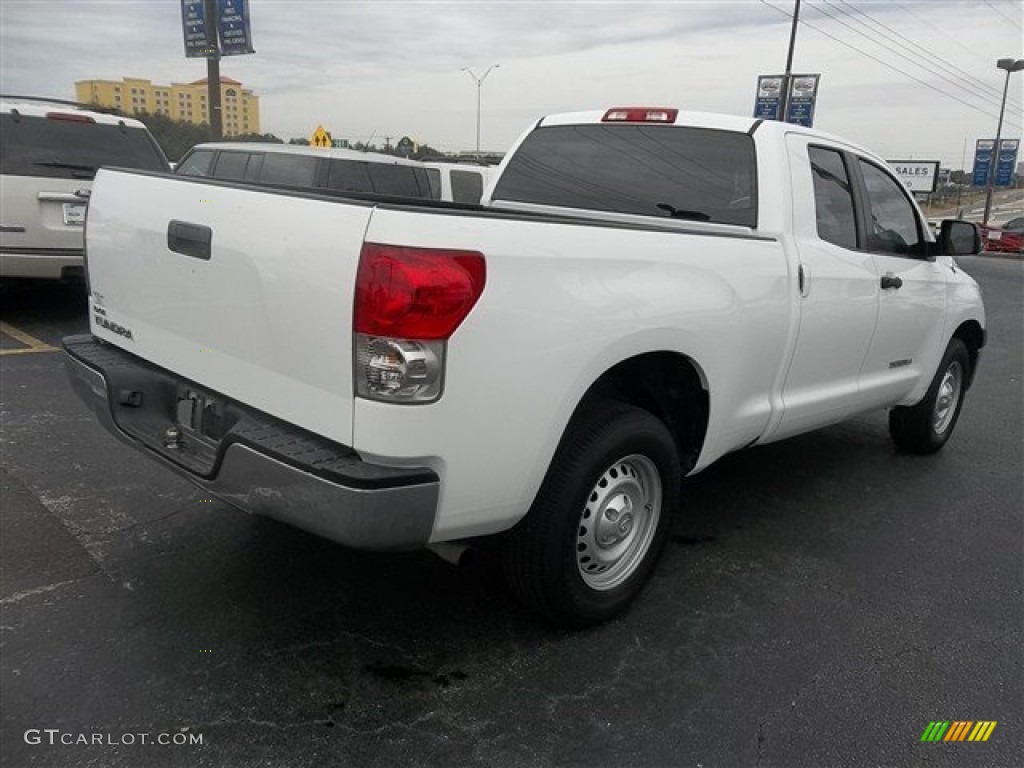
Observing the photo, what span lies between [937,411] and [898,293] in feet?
4.61

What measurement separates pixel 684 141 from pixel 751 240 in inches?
35.7

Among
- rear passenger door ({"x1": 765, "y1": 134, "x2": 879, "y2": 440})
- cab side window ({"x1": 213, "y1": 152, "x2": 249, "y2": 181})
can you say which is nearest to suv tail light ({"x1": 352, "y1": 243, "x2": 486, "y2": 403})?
rear passenger door ({"x1": 765, "y1": 134, "x2": 879, "y2": 440})

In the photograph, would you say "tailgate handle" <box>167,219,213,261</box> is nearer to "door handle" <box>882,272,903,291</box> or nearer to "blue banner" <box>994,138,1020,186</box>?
"door handle" <box>882,272,903,291</box>

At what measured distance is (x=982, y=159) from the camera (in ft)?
148

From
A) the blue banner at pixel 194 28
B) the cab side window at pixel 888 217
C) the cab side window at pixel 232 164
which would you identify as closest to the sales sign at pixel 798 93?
the blue banner at pixel 194 28

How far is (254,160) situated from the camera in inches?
366

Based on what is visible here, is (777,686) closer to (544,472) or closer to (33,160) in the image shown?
(544,472)

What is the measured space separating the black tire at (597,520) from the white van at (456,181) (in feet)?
26.4

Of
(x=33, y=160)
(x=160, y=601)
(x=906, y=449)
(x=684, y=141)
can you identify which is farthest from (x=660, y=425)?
(x=33, y=160)

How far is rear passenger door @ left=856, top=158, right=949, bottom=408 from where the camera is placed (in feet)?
13.9

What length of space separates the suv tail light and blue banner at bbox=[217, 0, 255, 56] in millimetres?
17174

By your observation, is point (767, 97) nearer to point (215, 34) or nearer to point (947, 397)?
point (215, 34)

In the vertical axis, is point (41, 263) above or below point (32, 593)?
above

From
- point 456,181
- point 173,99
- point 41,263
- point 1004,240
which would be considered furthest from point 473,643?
point 173,99
